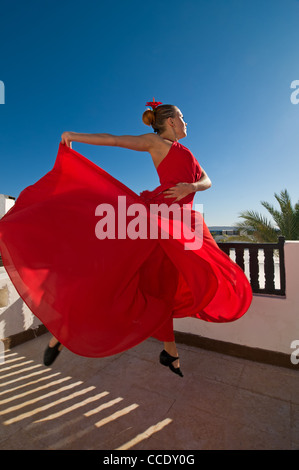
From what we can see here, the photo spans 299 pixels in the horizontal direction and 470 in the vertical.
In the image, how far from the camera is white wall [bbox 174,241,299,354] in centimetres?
218

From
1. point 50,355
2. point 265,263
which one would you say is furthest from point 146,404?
point 265,263

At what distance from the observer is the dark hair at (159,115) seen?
1.82 meters

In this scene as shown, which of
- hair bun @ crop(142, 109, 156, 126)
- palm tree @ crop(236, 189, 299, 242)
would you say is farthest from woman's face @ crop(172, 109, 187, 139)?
palm tree @ crop(236, 189, 299, 242)

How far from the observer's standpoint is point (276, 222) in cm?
974

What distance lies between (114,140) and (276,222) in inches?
391

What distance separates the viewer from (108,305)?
129 centimetres

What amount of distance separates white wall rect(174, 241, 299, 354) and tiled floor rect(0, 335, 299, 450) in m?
0.21

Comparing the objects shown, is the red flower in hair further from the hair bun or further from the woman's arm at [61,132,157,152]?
the woman's arm at [61,132,157,152]

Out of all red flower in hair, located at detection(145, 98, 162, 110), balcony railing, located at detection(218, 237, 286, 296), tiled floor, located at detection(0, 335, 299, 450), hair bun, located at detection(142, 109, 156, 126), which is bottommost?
tiled floor, located at detection(0, 335, 299, 450)

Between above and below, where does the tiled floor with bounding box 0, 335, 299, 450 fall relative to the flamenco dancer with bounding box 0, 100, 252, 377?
below

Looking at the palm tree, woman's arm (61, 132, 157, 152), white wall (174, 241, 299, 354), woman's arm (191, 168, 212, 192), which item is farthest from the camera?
the palm tree

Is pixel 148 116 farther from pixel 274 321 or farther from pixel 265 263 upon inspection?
pixel 274 321
